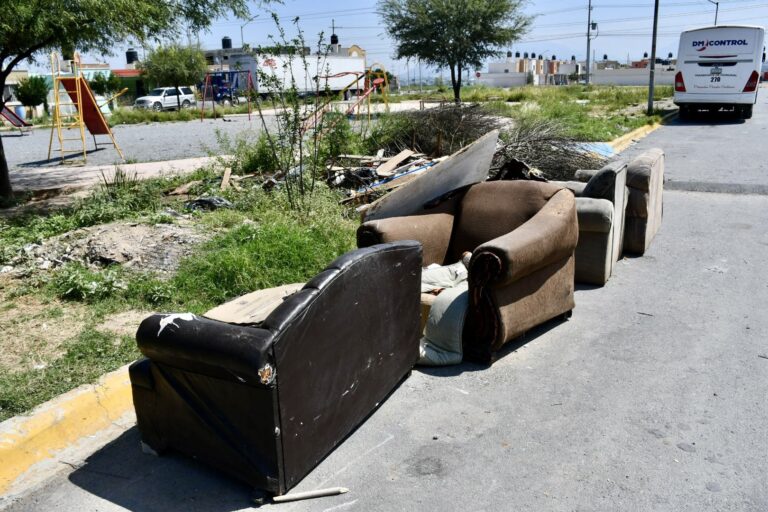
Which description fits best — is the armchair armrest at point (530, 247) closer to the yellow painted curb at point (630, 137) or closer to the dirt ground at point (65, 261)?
the dirt ground at point (65, 261)

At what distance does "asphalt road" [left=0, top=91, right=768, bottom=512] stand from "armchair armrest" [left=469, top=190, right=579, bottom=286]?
654 millimetres

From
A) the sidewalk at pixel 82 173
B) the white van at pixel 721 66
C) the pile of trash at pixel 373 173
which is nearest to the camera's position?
the pile of trash at pixel 373 173

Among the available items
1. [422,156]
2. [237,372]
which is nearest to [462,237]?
[237,372]

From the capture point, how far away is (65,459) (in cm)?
348

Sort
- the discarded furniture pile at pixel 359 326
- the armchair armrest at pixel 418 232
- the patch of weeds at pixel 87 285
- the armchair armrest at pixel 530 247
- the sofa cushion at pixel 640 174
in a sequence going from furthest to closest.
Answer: the sofa cushion at pixel 640 174 → the patch of weeds at pixel 87 285 → the armchair armrest at pixel 418 232 → the armchair armrest at pixel 530 247 → the discarded furniture pile at pixel 359 326

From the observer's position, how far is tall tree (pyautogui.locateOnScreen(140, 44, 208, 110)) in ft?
127

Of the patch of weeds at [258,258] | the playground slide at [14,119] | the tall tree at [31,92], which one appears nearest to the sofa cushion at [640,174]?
the patch of weeds at [258,258]

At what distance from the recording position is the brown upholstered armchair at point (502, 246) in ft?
13.8

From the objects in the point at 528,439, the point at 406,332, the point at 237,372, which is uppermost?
the point at 237,372

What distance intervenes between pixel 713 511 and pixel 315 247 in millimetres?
4129

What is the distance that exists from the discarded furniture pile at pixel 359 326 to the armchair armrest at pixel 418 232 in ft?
0.04

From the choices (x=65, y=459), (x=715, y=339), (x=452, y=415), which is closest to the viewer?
(x=65, y=459)

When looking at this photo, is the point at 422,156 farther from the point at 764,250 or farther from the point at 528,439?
the point at 528,439

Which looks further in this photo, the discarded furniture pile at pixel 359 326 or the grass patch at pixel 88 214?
the grass patch at pixel 88 214
